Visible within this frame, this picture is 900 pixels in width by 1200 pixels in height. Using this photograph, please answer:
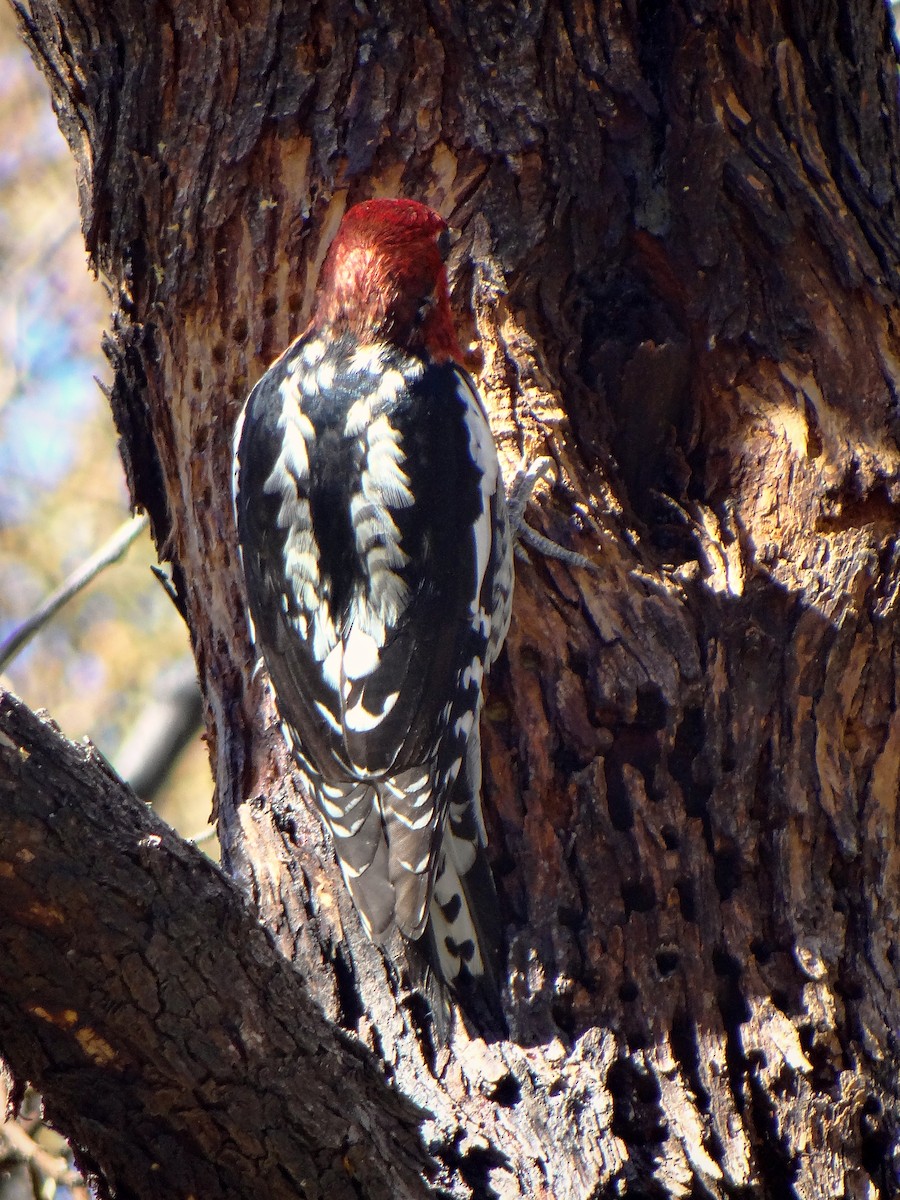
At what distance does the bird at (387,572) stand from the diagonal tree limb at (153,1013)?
1.81 feet

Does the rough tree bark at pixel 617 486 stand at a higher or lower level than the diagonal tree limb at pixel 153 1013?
higher

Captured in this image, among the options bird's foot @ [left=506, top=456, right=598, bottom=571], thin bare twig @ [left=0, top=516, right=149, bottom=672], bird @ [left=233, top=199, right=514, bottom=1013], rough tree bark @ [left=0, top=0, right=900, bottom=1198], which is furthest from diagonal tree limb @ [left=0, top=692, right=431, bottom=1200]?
thin bare twig @ [left=0, top=516, right=149, bottom=672]

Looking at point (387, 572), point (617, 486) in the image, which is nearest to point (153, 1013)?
point (387, 572)

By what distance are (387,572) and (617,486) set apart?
1.95 ft

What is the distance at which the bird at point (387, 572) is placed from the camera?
2529mm

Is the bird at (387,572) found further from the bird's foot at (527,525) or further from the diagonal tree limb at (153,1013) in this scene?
the diagonal tree limb at (153,1013)

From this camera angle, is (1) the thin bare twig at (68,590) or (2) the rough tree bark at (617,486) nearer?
(2) the rough tree bark at (617,486)

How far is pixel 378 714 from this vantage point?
2.66m

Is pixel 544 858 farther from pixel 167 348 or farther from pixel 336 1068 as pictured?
pixel 167 348

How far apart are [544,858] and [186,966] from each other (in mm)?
906

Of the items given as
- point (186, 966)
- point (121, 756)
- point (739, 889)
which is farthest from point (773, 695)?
point (121, 756)

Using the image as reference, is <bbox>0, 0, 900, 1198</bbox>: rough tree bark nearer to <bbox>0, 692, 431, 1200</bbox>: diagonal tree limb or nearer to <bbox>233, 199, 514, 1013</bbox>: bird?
<bbox>233, 199, 514, 1013</bbox>: bird

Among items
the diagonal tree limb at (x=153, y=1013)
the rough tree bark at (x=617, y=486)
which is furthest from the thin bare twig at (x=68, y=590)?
the diagonal tree limb at (x=153, y=1013)

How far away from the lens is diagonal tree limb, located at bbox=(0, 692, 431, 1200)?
1713mm
